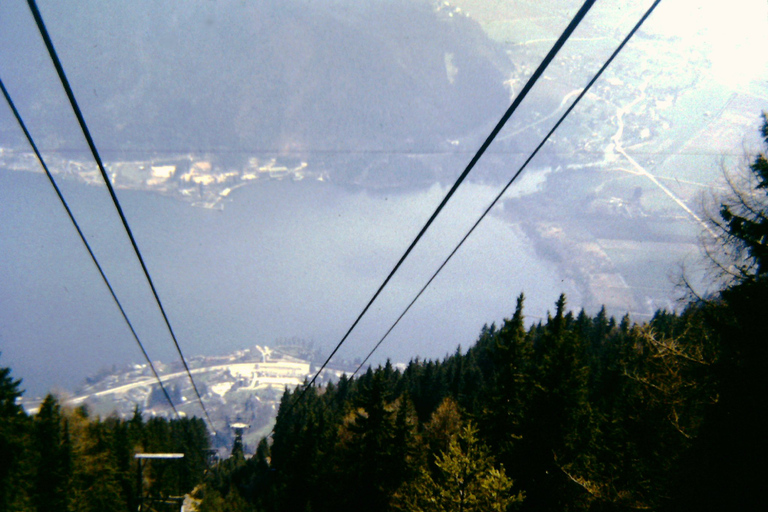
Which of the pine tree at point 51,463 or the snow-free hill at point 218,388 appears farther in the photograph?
the snow-free hill at point 218,388

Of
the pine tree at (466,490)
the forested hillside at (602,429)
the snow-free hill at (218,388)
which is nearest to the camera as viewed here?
the forested hillside at (602,429)

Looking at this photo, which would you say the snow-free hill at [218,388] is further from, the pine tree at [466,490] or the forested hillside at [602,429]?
the pine tree at [466,490]

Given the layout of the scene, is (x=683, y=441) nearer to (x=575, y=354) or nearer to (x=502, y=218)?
(x=575, y=354)

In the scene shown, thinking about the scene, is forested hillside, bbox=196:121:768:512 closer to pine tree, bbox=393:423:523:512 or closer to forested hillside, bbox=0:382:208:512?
pine tree, bbox=393:423:523:512

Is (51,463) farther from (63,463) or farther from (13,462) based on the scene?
(13,462)

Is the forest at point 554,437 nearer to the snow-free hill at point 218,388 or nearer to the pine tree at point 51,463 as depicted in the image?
the pine tree at point 51,463

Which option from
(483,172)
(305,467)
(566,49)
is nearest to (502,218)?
(483,172)

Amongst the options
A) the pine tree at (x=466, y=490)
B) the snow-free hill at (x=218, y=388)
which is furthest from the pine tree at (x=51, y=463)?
the snow-free hill at (x=218, y=388)

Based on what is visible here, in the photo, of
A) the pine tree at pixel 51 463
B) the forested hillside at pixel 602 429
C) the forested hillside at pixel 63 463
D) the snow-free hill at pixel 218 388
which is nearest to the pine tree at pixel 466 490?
the forested hillside at pixel 602 429

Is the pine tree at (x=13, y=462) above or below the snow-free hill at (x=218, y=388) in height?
below

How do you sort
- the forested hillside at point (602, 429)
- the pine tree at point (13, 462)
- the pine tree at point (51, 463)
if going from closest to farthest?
the forested hillside at point (602, 429) < the pine tree at point (13, 462) < the pine tree at point (51, 463)
